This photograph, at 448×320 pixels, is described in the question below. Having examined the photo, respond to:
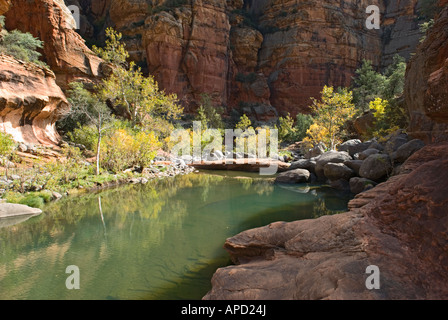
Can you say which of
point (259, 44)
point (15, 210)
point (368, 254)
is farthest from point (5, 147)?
point (259, 44)

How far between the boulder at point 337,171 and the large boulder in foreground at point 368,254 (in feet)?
24.4

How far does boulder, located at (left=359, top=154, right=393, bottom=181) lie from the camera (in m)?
9.06

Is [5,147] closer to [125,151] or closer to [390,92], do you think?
[125,151]

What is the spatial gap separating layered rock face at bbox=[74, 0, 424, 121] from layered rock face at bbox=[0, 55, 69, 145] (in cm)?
1781

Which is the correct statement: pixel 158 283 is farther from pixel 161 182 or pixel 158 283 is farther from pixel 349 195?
pixel 161 182

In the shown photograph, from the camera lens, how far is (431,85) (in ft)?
9.68

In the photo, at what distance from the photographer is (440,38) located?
7.46 metres

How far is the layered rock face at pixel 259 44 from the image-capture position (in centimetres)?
3381

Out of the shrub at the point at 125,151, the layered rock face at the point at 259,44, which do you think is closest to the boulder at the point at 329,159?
the shrub at the point at 125,151

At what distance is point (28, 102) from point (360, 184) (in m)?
16.9

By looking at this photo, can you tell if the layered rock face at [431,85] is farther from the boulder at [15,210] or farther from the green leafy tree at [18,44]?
the green leafy tree at [18,44]

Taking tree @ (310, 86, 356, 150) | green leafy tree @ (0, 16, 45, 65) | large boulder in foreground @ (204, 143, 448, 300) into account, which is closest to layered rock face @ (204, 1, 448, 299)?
large boulder in foreground @ (204, 143, 448, 300)

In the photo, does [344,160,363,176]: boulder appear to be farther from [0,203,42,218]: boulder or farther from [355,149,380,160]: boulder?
[0,203,42,218]: boulder
